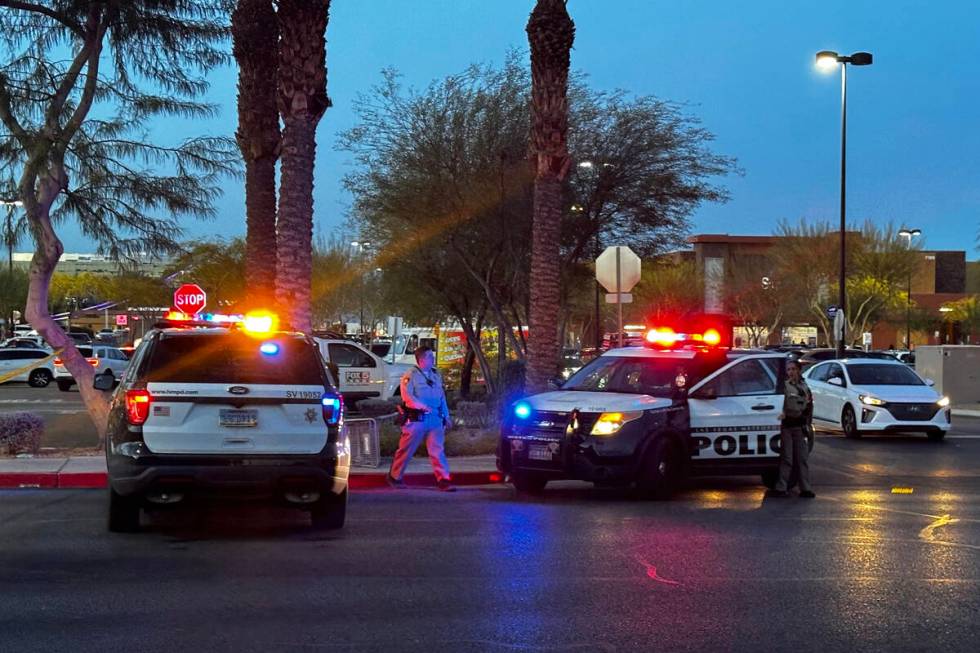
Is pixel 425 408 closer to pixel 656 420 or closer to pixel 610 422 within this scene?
pixel 610 422

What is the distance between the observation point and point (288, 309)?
17.5m

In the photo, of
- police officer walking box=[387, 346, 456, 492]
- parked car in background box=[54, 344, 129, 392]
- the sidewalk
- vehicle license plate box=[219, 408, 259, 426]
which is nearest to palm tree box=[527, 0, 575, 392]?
the sidewalk

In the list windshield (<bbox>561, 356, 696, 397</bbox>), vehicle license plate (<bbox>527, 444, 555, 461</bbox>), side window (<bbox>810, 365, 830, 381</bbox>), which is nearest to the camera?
vehicle license plate (<bbox>527, 444, 555, 461</bbox>)

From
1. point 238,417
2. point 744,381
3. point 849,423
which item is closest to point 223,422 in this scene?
point 238,417

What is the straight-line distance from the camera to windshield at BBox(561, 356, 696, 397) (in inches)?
527

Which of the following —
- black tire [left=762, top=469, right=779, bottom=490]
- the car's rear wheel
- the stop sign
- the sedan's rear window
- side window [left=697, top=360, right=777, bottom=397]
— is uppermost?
the stop sign

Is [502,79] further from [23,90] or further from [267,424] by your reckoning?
[267,424]

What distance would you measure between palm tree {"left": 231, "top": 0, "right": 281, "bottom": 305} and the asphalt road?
7066 millimetres

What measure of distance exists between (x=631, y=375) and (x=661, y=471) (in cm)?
146

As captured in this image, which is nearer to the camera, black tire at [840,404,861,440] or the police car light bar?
the police car light bar

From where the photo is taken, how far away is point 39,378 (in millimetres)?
40406

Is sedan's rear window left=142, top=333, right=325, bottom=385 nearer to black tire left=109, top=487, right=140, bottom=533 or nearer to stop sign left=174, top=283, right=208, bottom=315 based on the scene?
black tire left=109, top=487, right=140, bottom=533

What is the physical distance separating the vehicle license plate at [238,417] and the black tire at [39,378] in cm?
3368

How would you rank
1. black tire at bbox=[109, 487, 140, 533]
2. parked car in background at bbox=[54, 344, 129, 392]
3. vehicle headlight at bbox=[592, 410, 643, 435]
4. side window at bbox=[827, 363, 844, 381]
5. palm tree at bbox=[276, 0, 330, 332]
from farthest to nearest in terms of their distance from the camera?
1. parked car in background at bbox=[54, 344, 129, 392]
2. side window at bbox=[827, 363, 844, 381]
3. palm tree at bbox=[276, 0, 330, 332]
4. vehicle headlight at bbox=[592, 410, 643, 435]
5. black tire at bbox=[109, 487, 140, 533]
